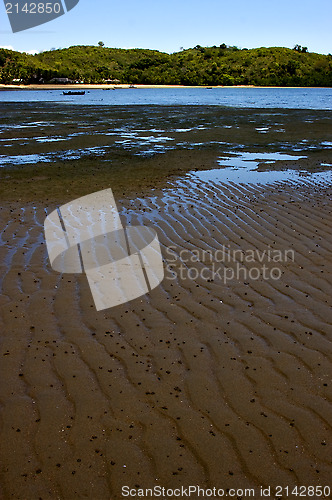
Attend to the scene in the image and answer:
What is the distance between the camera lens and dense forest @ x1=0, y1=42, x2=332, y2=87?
135 m

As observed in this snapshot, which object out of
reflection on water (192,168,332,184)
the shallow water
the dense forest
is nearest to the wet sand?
reflection on water (192,168,332,184)

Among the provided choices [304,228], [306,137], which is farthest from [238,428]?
[306,137]

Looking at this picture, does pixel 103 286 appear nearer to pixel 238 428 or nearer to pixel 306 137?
pixel 238 428

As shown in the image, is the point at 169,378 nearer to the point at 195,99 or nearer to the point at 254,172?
the point at 254,172

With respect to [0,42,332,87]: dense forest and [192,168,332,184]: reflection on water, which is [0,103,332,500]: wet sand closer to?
[192,168,332,184]: reflection on water

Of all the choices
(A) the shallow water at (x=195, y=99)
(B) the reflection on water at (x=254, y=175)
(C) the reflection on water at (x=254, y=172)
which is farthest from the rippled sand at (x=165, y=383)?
(A) the shallow water at (x=195, y=99)

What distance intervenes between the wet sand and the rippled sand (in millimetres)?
11

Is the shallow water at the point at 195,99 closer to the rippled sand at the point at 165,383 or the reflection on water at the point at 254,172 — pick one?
the reflection on water at the point at 254,172

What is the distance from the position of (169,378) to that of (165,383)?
7 cm

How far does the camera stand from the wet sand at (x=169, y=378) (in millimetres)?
2967

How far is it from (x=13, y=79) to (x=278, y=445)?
14338cm

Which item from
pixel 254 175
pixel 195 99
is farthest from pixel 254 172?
pixel 195 99

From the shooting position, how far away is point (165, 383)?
3834mm

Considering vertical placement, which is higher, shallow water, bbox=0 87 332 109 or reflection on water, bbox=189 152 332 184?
shallow water, bbox=0 87 332 109
